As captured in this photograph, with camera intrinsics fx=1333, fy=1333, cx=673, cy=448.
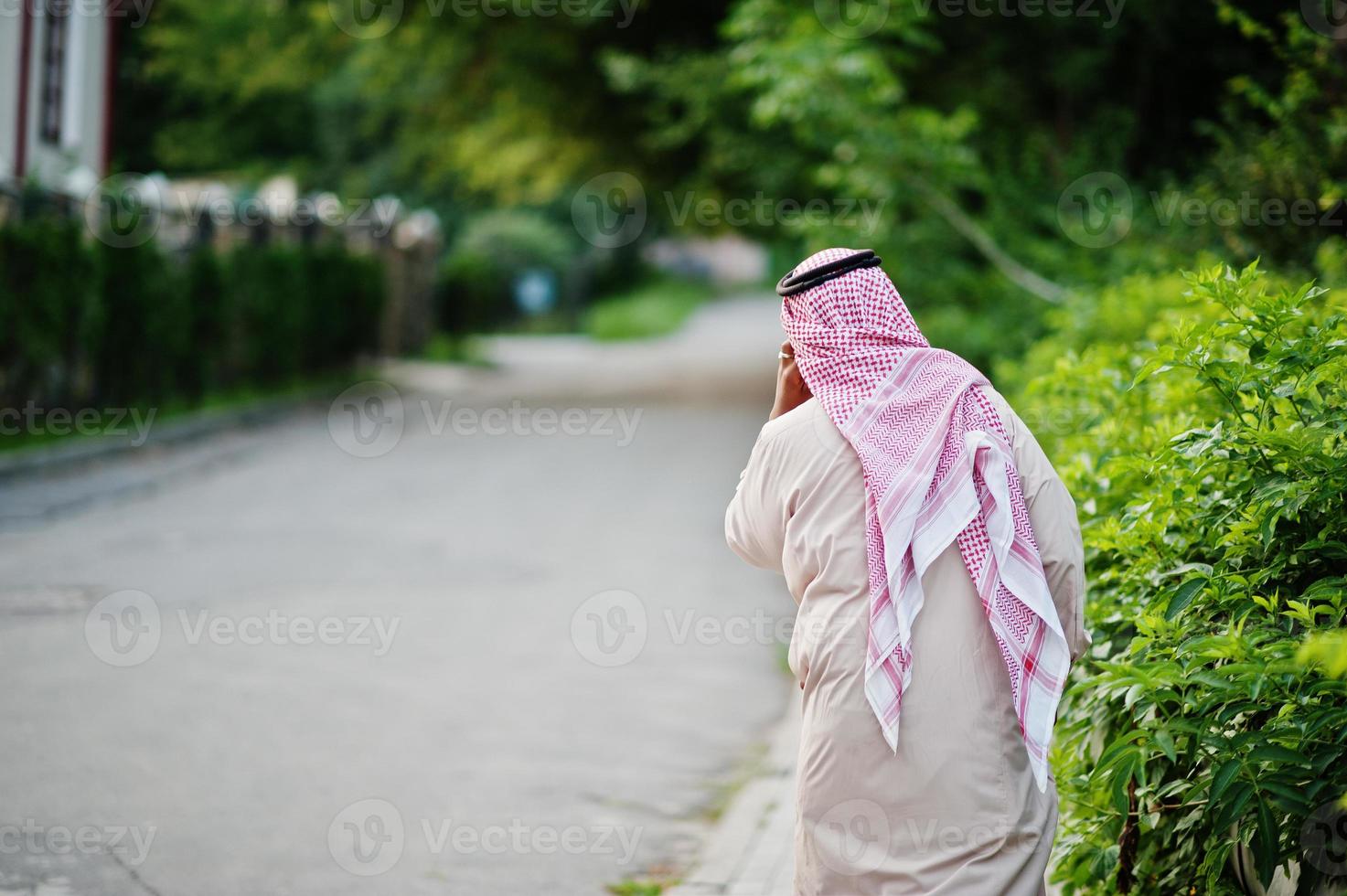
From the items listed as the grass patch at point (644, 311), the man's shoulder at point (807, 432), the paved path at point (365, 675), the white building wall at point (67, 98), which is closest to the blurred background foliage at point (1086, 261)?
the man's shoulder at point (807, 432)

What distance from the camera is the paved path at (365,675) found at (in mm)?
4953

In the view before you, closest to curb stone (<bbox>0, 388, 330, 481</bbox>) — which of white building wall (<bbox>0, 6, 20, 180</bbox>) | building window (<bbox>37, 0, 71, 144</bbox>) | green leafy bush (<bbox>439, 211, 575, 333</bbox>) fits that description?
white building wall (<bbox>0, 6, 20, 180</bbox>)

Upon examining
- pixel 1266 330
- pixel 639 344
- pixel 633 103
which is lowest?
pixel 639 344

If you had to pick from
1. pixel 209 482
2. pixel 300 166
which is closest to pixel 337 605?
pixel 209 482

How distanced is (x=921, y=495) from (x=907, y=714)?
0.46 meters

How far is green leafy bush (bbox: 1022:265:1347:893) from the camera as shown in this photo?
8.52 ft

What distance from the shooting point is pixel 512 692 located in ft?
22.9

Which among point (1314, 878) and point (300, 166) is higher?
point (300, 166)

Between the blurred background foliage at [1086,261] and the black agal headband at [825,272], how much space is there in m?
0.80

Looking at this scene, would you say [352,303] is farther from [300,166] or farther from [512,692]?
[300,166]

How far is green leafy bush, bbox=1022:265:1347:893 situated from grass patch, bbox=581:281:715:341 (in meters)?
35.3

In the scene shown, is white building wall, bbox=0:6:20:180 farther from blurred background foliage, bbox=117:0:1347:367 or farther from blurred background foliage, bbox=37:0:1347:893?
blurred background foliage, bbox=117:0:1347:367

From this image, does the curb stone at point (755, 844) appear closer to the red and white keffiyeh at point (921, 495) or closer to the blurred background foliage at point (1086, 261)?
the blurred background foliage at point (1086, 261)

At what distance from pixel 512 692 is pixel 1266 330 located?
4677 mm
